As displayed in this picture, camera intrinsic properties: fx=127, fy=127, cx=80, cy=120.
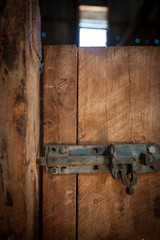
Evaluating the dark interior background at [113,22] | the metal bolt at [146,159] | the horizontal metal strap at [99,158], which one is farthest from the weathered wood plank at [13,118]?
the dark interior background at [113,22]

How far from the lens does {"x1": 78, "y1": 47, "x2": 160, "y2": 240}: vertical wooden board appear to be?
0.58 meters

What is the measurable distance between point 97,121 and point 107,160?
0.17m

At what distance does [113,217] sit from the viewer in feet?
1.93

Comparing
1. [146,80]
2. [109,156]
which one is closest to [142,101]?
[146,80]

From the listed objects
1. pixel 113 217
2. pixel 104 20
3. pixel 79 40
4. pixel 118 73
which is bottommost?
pixel 113 217

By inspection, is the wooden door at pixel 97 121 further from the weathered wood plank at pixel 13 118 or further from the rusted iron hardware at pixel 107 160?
the weathered wood plank at pixel 13 118

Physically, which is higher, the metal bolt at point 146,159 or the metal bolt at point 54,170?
the metal bolt at point 146,159

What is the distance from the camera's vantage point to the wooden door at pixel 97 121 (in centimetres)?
58

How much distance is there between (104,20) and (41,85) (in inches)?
67.8

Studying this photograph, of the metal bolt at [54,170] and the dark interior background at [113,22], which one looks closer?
the metal bolt at [54,170]

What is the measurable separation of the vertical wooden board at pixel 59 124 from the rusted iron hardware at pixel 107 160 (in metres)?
0.05

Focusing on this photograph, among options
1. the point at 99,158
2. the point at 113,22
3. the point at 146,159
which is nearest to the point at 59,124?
the point at 99,158

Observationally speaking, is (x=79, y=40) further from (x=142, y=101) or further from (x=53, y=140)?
(x=53, y=140)

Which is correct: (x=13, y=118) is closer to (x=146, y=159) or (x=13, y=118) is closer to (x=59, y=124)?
(x=59, y=124)
